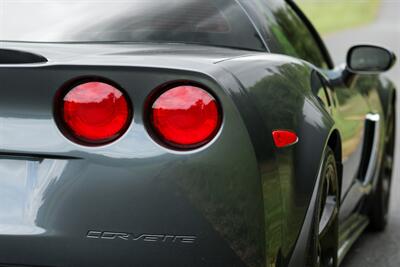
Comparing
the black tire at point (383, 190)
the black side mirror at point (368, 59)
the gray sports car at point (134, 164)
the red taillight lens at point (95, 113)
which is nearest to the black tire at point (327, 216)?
the gray sports car at point (134, 164)

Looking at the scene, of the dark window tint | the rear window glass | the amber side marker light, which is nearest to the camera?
the amber side marker light

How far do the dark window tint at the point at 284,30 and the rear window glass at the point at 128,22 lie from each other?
0.48 feet

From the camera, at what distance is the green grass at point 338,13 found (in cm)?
3984

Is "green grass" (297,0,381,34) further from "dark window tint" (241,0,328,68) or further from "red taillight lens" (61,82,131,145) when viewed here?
"red taillight lens" (61,82,131,145)

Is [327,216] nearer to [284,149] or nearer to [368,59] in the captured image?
[284,149]

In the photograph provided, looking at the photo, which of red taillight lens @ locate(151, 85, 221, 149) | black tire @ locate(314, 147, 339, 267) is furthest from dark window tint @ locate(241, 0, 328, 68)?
red taillight lens @ locate(151, 85, 221, 149)

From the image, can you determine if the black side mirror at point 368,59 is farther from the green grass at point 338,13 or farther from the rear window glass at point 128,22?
the green grass at point 338,13

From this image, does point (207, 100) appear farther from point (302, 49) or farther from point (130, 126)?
point (302, 49)

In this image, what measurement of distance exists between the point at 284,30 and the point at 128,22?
1008 mm

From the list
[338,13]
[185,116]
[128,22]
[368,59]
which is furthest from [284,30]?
[338,13]

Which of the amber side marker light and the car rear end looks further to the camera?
the amber side marker light

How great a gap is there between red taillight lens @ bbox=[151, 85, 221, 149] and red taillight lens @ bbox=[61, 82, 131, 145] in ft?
0.33

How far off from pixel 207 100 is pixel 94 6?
1.15 metres

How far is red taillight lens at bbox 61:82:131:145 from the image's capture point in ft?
9.19
